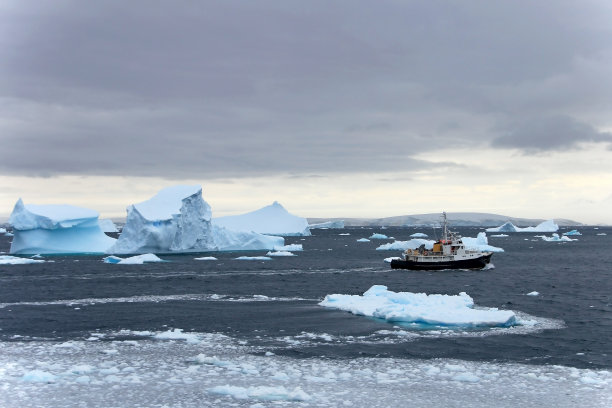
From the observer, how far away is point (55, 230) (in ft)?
206

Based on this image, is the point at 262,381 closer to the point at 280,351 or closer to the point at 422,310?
the point at 280,351

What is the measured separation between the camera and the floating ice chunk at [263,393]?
13.7m

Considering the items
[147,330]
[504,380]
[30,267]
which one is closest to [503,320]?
[504,380]

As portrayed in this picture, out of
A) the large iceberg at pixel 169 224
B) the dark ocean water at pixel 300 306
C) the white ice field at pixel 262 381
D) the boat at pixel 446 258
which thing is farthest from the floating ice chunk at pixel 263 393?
the large iceberg at pixel 169 224

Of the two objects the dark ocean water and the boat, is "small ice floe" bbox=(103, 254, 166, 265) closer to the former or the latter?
the dark ocean water

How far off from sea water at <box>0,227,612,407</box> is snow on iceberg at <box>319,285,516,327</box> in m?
0.59

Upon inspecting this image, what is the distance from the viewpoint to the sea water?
14055 millimetres

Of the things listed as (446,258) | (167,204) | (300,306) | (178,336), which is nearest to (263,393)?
(178,336)

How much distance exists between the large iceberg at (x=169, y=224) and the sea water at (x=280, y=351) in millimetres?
22363

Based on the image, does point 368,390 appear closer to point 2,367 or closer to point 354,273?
point 2,367

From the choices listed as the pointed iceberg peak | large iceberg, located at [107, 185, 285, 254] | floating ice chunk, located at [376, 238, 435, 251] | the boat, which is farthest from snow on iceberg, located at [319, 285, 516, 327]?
floating ice chunk, located at [376, 238, 435, 251]

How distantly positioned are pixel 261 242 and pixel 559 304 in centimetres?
4920

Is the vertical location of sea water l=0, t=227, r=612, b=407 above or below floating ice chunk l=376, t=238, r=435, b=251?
below

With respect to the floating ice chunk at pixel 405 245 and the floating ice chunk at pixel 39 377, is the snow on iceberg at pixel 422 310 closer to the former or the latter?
the floating ice chunk at pixel 39 377
